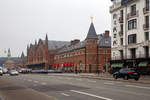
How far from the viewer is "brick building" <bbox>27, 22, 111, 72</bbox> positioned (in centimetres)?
8100

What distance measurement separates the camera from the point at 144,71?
4553 centimetres

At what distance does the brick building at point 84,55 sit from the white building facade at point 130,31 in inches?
484

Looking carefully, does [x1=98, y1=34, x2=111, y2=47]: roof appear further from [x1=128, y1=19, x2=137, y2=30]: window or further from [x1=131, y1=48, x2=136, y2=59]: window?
[x1=131, y1=48, x2=136, y2=59]: window

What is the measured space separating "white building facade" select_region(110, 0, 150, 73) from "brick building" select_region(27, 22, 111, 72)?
12287 mm

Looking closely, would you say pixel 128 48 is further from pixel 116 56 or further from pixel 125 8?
pixel 125 8

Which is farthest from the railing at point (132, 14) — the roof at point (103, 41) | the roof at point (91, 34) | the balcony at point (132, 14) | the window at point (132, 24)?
the roof at point (103, 41)

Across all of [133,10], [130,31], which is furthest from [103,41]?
[133,10]

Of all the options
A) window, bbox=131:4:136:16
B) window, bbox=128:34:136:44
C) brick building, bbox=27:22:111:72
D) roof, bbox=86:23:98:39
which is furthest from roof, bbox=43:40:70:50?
window, bbox=131:4:136:16

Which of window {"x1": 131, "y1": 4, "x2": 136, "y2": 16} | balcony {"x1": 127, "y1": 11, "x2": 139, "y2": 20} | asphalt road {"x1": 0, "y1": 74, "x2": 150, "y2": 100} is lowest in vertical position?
asphalt road {"x1": 0, "y1": 74, "x2": 150, "y2": 100}

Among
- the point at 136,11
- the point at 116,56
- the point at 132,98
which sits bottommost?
the point at 132,98

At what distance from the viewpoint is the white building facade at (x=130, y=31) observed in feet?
147

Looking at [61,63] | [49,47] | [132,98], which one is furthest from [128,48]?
[49,47]

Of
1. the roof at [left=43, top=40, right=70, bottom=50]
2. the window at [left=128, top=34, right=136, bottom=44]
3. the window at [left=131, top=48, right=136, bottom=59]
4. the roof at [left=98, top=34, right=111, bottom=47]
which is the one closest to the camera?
the window at [left=128, top=34, right=136, bottom=44]

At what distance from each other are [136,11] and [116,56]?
1138 cm
